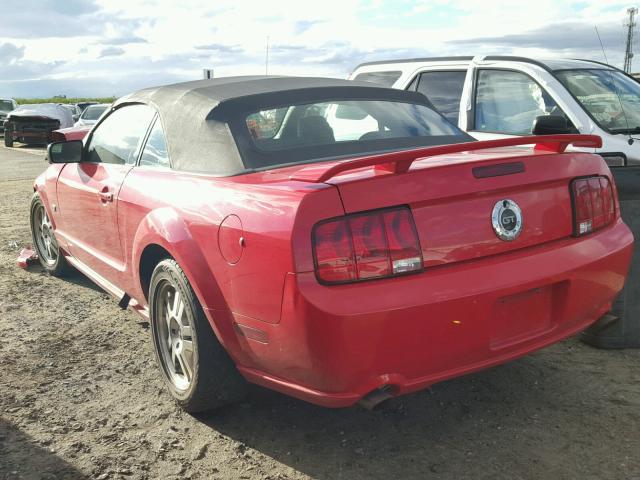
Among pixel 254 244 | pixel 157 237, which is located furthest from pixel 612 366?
pixel 157 237

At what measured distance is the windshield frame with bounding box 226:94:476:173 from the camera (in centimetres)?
322

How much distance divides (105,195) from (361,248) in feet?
7.05

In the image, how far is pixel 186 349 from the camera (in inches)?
131

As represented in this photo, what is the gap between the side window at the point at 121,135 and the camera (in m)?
4.12

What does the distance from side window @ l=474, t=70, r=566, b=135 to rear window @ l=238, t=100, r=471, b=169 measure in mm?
2139

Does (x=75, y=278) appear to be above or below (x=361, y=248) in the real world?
below

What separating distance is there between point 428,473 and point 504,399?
81 cm

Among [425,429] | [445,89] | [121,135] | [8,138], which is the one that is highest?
[445,89]

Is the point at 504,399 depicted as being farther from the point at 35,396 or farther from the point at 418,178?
the point at 35,396

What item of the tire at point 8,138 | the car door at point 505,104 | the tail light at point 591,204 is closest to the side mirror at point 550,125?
the car door at point 505,104

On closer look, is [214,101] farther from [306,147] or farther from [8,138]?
[8,138]

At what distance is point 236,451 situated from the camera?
9.96ft

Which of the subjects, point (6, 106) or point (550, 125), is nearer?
point (550, 125)

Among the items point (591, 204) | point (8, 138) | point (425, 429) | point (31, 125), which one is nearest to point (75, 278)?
point (425, 429)
